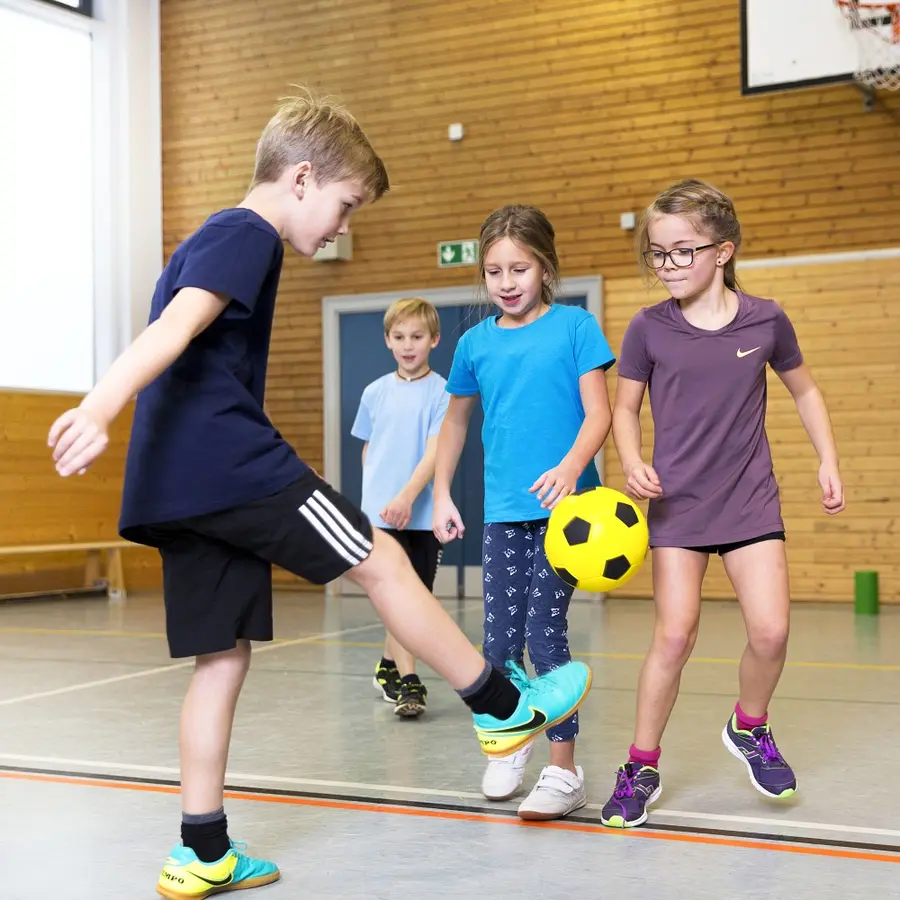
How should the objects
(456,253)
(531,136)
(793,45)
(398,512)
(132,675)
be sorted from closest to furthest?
(398,512) → (132,675) → (793,45) → (531,136) → (456,253)

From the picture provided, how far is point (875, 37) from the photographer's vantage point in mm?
7355

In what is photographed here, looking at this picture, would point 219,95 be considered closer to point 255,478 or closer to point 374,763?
point 374,763

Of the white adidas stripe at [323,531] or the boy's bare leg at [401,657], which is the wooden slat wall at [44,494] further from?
the white adidas stripe at [323,531]

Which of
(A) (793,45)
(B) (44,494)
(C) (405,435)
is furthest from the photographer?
(B) (44,494)

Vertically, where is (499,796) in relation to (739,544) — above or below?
below

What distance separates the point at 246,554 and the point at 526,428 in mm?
996

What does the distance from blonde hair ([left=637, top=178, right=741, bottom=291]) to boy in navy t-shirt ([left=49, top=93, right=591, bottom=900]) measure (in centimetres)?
85

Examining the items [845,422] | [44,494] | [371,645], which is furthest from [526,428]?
[44,494]

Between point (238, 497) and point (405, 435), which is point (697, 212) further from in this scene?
point (405, 435)

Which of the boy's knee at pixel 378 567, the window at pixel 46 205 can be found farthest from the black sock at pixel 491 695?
the window at pixel 46 205

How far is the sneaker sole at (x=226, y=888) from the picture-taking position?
7.46ft

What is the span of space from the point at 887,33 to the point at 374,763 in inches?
235

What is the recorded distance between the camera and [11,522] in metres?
9.12

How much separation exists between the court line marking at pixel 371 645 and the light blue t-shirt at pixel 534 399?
2721 millimetres
